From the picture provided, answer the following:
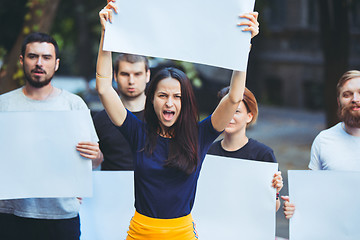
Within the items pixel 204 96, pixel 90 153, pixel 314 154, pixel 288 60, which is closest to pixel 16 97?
pixel 90 153

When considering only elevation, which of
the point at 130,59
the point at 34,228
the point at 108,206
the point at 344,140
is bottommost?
the point at 34,228

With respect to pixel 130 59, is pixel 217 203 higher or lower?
lower

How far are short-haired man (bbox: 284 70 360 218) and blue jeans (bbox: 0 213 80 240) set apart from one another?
1395mm

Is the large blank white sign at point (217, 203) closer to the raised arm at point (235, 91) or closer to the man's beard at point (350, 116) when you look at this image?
the man's beard at point (350, 116)

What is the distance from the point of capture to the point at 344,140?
344 cm

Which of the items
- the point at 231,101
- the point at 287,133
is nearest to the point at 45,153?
the point at 231,101

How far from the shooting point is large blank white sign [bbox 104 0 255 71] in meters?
2.70

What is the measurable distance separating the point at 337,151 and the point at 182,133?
3.77 ft

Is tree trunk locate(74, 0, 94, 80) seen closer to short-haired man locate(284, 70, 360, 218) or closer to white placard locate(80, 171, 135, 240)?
white placard locate(80, 171, 135, 240)

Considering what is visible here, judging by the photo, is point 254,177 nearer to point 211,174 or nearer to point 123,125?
point 211,174

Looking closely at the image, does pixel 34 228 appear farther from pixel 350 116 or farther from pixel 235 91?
pixel 350 116

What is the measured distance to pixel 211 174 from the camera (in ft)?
11.8

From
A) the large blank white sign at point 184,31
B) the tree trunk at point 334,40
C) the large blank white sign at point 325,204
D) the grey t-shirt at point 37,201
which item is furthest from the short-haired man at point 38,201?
the tree trunk at point 334,40

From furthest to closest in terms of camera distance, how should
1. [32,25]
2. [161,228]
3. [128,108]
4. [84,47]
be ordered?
1. [84,47]
2. [32,25]
3. [128,108]
4. [161,228]
